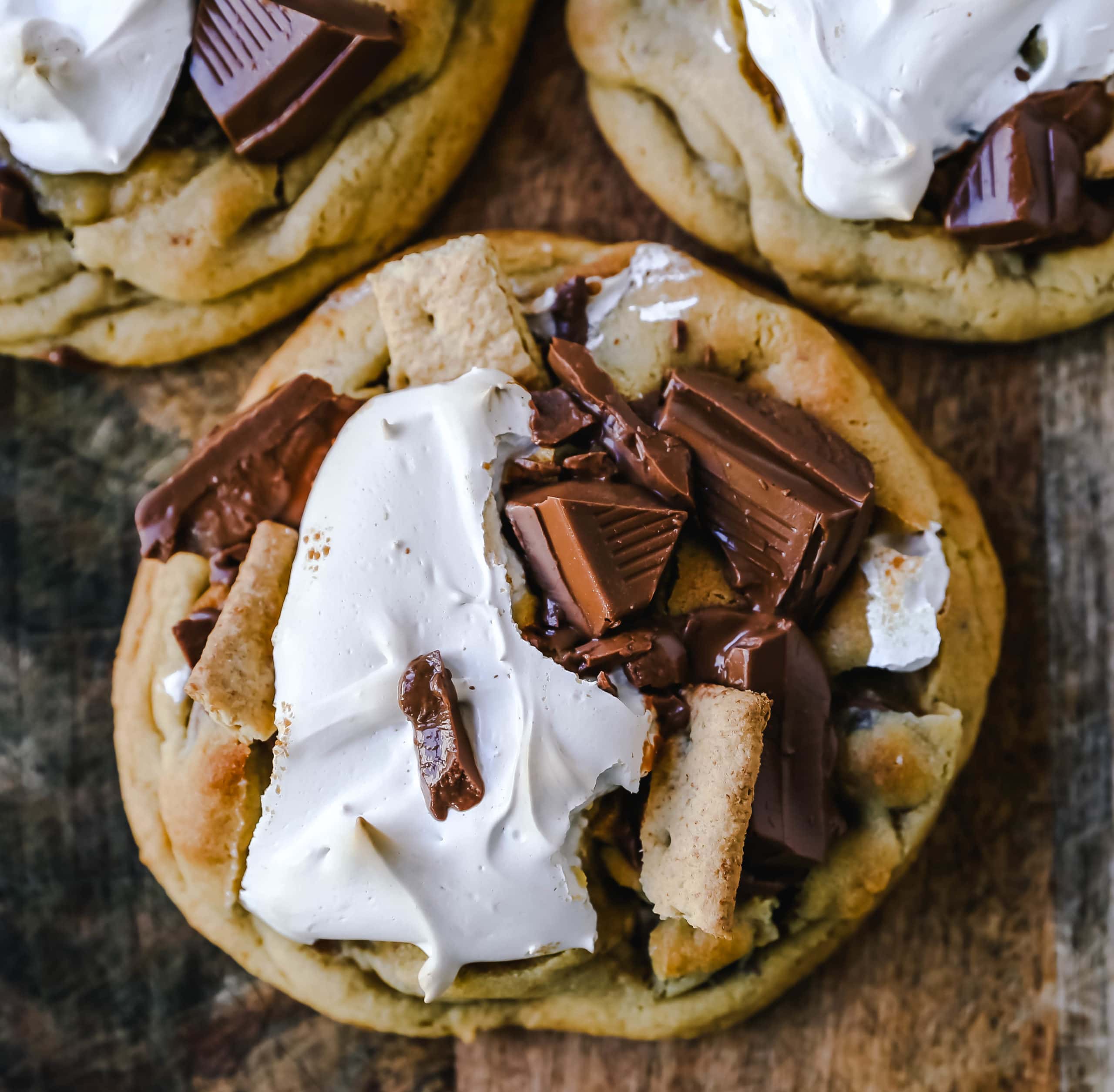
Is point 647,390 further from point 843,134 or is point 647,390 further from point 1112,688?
point 1112,688

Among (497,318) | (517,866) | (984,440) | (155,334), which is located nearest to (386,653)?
(517,866)

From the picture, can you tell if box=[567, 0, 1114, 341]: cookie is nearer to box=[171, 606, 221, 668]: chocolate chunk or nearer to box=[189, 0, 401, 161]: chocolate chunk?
box=[189, 0, 401, 161]: chocolate chunk

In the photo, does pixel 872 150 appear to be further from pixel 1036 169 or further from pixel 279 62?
pixel 279 62

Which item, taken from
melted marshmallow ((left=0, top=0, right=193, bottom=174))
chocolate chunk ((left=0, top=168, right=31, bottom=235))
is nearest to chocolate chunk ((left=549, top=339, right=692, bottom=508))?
melted marshmallow ((left=0, top=0, right=193, bottom=174))

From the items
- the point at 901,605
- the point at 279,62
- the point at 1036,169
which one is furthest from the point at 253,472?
the point at 1036,169

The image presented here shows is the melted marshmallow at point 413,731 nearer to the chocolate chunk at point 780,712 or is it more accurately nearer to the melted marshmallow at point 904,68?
the chocolate chunk at point 780,712

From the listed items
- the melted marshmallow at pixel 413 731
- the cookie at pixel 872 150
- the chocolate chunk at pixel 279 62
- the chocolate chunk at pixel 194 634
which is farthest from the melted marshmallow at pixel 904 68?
the chocolate chunk at pixel 194 634
